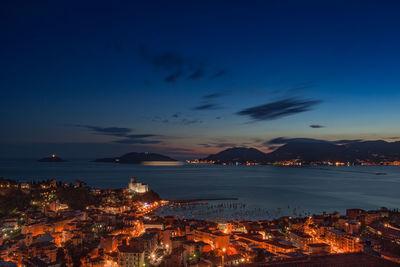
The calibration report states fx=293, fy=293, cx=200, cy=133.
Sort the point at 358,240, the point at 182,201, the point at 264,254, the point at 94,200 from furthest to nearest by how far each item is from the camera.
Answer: the point at 182,201 < the point at 94,200 < the point at 358,240 < the point at 264,254

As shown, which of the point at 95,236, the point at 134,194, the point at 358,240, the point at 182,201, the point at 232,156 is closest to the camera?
the point at 358,240

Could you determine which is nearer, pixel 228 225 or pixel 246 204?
pixel 228 225

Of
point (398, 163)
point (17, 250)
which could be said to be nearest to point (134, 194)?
point (17, 250)

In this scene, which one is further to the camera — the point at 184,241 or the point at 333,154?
the point at 333,154

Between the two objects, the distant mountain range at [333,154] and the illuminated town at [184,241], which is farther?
the distant mountain range at [333,154]

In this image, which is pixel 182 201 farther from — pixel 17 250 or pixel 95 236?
pixel 17 250

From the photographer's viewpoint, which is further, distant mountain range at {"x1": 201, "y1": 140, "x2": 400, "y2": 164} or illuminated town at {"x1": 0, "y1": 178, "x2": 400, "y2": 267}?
distant mountain range at {"x1": 201, "y1": 140, "x2": 400, "y2": 164}

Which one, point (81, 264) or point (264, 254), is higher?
point (264, 254)
